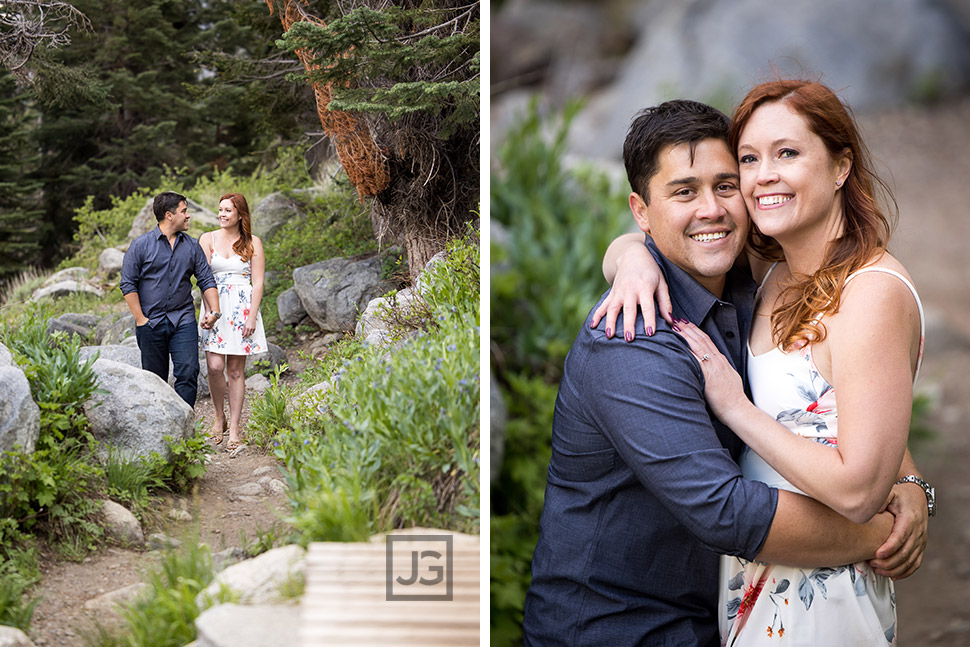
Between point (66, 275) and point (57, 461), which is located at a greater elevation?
point (66, 275)

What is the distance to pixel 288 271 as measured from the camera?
77.2 inches

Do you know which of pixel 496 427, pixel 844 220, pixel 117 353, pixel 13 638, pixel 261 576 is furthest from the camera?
pixel 496 427

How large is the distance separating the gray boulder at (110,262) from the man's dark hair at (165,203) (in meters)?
0.13

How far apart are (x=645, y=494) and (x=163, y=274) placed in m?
1.32

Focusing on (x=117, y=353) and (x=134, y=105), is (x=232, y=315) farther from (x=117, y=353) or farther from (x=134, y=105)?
(x=134, y=105)

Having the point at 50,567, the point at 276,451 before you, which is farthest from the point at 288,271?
the point at 50,567

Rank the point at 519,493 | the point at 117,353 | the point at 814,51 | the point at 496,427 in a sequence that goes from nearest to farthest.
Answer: the point at 117,353, the point at 496,427, the point at 519,493, the point at 814,51

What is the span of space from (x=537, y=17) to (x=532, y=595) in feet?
11.3

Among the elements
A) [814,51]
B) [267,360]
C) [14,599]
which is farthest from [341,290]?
[814,51]

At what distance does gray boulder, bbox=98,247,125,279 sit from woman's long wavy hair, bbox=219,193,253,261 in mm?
282

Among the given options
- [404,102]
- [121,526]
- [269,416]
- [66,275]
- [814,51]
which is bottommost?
[121,526]

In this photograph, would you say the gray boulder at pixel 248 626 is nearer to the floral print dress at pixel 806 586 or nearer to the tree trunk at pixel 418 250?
the tree trunk at pixel 418 250

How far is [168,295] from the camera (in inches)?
74.7

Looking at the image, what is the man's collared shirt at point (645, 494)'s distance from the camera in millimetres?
1334
